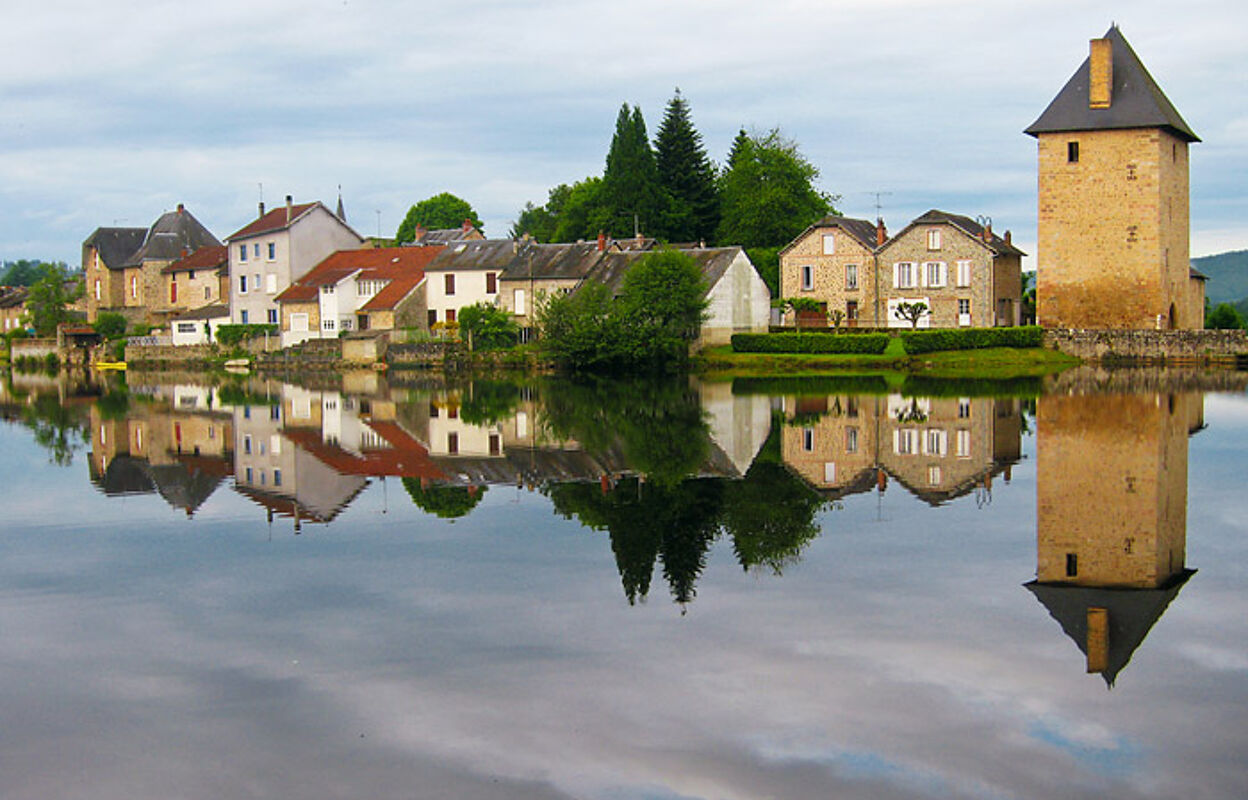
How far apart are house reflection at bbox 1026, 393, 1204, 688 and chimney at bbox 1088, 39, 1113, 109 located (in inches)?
1052

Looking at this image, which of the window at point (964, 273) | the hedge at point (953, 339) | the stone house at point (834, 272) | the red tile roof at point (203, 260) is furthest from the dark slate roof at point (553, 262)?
the red tile roof at point (203, 260)

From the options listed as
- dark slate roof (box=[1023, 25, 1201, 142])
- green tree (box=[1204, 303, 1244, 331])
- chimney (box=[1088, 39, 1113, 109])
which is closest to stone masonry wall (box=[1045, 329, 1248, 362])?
dark slate roof (box=[1023, 25, 1201, 142])

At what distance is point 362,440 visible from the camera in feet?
76.0

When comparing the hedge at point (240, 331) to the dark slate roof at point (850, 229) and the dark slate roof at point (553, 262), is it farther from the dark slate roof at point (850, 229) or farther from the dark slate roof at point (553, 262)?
the dark slate roof at point (850, 229)

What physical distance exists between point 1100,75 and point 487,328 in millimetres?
24311

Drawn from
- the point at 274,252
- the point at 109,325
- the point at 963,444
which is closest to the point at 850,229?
the point at 274,252

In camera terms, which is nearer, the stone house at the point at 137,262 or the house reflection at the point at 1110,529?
the house reflection at the point at 1110,529

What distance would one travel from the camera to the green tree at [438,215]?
98750 millimetres

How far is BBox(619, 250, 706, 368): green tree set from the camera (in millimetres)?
44000

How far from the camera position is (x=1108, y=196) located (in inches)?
1825

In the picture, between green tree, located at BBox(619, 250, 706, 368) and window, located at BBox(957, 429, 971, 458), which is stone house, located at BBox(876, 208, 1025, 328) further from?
window, located at BBox(957, 429, 971, 458)

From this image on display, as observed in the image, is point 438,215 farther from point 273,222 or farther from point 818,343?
point 818,343

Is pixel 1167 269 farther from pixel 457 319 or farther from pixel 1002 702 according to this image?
pixel 1002 702

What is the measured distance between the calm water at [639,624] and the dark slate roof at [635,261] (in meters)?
28.8
